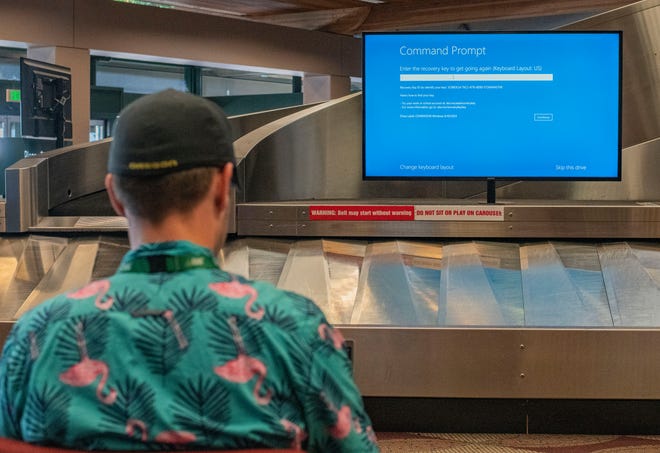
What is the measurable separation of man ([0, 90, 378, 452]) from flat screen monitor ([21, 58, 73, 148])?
4134 mm

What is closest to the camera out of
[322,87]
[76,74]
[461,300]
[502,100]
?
[461,300]

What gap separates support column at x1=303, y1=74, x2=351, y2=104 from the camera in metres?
14.6

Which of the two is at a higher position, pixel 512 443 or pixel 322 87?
pixel 322 87

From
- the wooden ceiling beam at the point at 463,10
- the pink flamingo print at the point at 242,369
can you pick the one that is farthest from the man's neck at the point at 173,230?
the wooden ceiling beam at the point at 463,10

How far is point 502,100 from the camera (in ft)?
12.3

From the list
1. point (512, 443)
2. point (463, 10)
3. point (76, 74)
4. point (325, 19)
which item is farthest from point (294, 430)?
point (325, 19)

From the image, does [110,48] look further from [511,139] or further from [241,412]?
[241,412]

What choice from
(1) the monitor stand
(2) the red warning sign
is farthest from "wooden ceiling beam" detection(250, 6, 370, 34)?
(2) the red warning sign

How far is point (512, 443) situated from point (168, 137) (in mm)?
2159

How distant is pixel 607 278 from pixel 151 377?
98.9 inches

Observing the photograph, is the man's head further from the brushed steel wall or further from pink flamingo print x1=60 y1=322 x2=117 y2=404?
the brushed steel wall

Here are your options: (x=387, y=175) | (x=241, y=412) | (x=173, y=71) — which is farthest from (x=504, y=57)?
(x=173, y=71)

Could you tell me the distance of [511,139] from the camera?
3.76 metres

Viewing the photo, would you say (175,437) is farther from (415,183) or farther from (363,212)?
(415,183)
